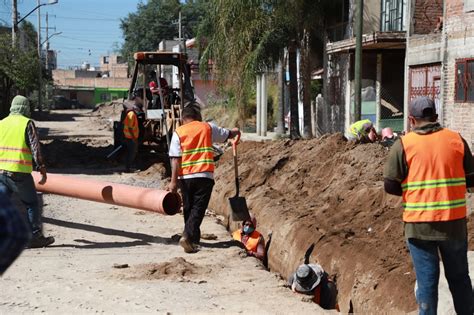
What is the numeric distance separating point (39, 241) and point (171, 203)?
173 cm

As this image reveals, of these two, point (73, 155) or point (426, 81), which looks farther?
point (73, 155)

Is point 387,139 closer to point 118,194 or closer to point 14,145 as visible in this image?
point 118,194

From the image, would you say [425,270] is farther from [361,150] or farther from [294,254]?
[361,150]

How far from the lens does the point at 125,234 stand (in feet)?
31.9

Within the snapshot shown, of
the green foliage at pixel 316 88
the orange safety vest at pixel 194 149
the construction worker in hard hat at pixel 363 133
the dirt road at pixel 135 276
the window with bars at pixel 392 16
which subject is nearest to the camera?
the dirt road at pixel 135 276

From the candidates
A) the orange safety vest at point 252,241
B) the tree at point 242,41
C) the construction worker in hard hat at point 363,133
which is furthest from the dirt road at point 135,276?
the tree at point 242,41

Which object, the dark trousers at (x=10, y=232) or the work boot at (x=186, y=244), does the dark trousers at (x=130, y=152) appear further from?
the dark trousers at (x=10, y=232)

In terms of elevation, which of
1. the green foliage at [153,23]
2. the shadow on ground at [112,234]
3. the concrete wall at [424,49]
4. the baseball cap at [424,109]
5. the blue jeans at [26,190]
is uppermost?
the green foliage at [153,23]

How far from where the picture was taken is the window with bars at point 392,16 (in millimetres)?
21266

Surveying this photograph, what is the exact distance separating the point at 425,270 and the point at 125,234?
577cm

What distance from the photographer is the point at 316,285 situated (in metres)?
6.79

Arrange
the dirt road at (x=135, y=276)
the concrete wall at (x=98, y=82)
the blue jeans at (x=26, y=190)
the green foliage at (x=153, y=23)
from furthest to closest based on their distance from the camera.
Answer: the concrete wall at (x=98, y=82), the green foliage at (x=153, y=23), the blue jeans at (x=26, y=190), the dirt road at (x=135, y=276)

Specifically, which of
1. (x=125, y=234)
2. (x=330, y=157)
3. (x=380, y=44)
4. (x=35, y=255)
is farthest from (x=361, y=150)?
(x=380, y=44)

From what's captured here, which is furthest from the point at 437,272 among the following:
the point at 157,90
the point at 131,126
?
the point at 157,90
